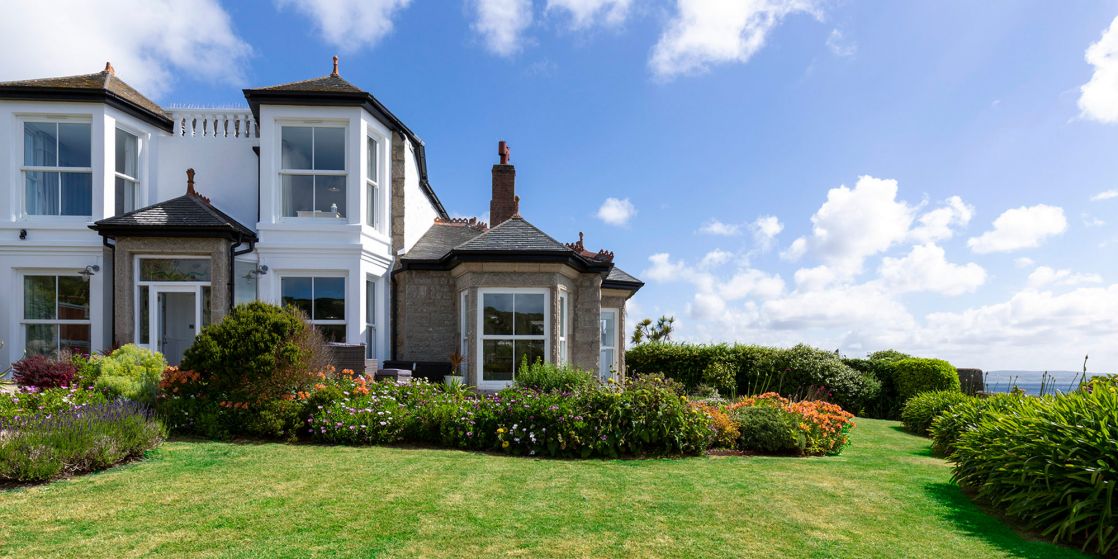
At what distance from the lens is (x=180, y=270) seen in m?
12.9

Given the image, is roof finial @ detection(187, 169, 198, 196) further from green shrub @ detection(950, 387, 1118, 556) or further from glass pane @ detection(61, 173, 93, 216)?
green shrub @ detection(950, 387, 1118, 556)

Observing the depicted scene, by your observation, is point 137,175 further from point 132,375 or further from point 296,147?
point 132,375

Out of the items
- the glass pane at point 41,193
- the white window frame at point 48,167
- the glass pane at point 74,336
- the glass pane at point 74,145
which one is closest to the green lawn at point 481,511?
the glass pane at point 74,336

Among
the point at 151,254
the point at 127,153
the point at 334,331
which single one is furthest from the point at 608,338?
the point at 127,153

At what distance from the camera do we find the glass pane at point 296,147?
44.1 ft

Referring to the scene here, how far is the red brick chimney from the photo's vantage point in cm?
1644

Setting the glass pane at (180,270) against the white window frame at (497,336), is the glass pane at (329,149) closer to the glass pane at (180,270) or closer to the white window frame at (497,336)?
the glass pane at (180,270)

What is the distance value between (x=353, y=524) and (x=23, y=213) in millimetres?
13644

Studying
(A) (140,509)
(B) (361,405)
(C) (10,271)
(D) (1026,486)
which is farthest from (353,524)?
(C) (10,271)

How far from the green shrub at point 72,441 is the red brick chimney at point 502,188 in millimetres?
9990

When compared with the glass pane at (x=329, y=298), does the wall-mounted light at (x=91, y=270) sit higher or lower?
higher

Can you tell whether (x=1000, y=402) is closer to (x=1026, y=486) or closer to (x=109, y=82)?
(x=1026, y=486)

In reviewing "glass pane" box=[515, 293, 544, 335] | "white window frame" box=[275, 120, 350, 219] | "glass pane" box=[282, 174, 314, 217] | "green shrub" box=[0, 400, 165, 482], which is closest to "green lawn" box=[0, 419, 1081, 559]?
"green shrub" box=[0, 400, 165, 482]

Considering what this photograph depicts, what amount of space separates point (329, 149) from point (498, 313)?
18.1ft
